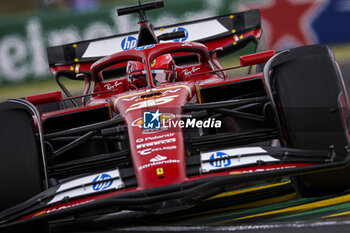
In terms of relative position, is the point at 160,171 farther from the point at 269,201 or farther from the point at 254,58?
the point at 254,58

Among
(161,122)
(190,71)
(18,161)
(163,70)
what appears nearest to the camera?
(18,161)

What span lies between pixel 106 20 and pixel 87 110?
28.5 feet

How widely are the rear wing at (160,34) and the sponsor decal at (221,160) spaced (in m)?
3.30

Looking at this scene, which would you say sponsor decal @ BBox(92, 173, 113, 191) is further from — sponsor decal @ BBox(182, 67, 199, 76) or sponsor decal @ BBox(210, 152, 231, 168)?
sponsor decal @ BBox(182, 67, 199, 76)

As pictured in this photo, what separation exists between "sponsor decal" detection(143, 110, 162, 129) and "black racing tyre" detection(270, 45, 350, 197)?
82cm

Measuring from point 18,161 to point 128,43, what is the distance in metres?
3.31

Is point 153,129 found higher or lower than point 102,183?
higher

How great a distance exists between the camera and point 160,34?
7348 mm

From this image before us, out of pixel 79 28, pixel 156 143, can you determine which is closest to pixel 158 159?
pixel 156 143

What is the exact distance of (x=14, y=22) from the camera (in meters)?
13.8

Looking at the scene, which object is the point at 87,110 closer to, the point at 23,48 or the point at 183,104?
the point at 183,104

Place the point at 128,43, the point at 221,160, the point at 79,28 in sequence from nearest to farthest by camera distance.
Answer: the point at 221,160, the point at 128,43, the point at 79,28

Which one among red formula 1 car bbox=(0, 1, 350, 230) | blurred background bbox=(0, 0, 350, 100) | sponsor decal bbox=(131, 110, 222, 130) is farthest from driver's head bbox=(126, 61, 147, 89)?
blurred background bbox=(0, 0, 350, 100)

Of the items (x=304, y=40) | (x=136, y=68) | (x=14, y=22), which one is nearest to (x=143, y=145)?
(x=136, y=68)
